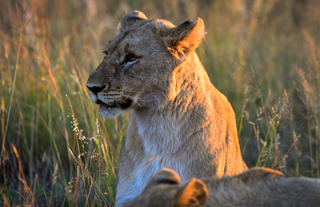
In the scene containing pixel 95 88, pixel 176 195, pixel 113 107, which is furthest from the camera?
pixel 113 107

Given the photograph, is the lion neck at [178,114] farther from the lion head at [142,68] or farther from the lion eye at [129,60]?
the lion eye at [129,60]

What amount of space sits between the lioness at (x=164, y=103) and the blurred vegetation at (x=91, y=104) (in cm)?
35

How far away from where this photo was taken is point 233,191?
2.39 metres

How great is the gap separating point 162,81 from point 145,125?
420mm

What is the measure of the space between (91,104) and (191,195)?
244 centimetres

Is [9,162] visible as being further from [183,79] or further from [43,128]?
[183,79]

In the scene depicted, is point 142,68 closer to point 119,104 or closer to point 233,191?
point 119,104

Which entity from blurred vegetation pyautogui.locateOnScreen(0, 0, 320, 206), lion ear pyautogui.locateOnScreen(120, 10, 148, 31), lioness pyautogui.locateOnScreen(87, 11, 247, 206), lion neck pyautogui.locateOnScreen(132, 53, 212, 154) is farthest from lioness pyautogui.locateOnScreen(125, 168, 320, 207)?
lion ear pyautogui.locateOnScreen(120, 10, 148, 31)

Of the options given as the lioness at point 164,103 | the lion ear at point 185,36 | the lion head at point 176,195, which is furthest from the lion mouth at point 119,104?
the lion head at point 176,195

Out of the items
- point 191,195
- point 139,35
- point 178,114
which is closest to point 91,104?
point 139,35

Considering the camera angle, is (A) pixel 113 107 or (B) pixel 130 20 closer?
(A) pixel 113 107

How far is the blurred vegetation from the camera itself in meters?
4.05

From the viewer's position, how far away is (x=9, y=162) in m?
4.82

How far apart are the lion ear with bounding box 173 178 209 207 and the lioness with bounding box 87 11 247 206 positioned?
1.30m
